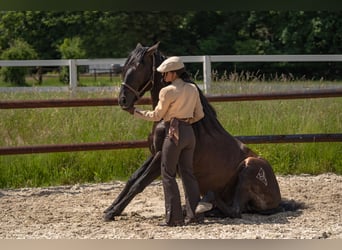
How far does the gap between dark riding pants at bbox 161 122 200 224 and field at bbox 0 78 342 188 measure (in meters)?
2.61

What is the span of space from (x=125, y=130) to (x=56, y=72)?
2128cm

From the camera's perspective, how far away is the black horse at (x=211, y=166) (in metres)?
4.49

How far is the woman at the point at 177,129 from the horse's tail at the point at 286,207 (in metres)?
0.77

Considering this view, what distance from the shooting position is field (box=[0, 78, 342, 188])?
6910 millimetres

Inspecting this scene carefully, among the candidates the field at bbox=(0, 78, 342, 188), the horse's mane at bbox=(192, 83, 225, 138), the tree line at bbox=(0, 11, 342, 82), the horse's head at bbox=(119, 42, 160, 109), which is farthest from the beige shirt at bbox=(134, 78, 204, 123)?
the tree line at bbox=(0, 11, 342, 82)

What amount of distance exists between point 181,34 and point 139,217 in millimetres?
22363

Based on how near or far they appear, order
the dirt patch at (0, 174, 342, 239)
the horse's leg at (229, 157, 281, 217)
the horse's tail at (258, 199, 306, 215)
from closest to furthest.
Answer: the dirt patch at (0, 174, 342, 239) < the horse's leg at (229, 157, 281, 217) < the horse's tail at (258, 199, 306, 215)

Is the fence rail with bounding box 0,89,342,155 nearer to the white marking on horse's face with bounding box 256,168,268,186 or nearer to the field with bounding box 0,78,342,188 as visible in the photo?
the field with bounding box 0,78,342,188

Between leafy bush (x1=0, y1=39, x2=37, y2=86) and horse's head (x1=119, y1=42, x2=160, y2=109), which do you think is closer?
horse's head (x1=119, y1=42, x2=160, y2=109)

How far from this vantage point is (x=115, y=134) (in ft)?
25.1

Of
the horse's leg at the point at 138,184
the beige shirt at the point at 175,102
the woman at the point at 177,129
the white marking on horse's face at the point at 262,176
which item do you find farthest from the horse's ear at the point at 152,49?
the white marking on horse's face at the point at 262,176

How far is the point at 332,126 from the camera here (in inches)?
314

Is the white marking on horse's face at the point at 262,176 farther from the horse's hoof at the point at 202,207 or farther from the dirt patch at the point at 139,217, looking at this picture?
the horse's hoof at the point at 202,207
